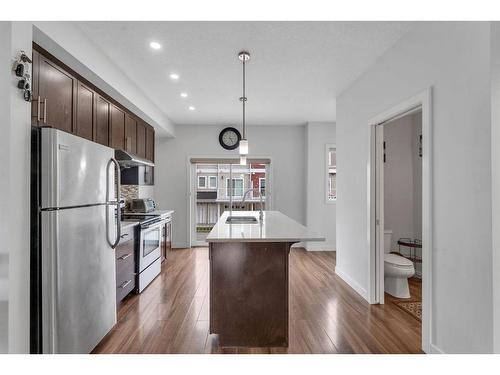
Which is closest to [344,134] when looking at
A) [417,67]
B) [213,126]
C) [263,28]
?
[417,67]

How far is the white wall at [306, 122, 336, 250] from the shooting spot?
533cm

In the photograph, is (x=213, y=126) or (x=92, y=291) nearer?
(x=92, y=291)

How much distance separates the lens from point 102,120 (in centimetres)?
286

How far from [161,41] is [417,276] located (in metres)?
4.30

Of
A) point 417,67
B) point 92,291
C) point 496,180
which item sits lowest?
point 92,291

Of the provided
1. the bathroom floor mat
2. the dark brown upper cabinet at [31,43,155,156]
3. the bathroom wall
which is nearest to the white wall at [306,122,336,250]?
the bathroom wall

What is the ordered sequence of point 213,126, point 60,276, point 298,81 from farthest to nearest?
point 213,126 → point 298,81 → point 60,276

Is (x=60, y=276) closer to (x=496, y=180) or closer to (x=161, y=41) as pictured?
(x=161, y=41)

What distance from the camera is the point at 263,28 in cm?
221

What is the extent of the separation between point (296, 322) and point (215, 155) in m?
3.80

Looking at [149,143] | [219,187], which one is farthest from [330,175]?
[149,143]

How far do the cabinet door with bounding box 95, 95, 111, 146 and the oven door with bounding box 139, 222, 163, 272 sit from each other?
1.14 m

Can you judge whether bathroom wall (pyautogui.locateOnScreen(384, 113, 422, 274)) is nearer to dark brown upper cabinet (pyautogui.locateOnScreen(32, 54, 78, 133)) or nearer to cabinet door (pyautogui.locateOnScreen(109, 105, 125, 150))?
cabinet door (pyautogui.locateOnScreen(109, 105, 125, 150))

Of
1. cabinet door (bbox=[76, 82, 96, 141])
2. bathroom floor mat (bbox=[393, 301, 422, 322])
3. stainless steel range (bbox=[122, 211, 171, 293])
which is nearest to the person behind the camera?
cabinet door (bbox=[76, 82, 96, 141])
